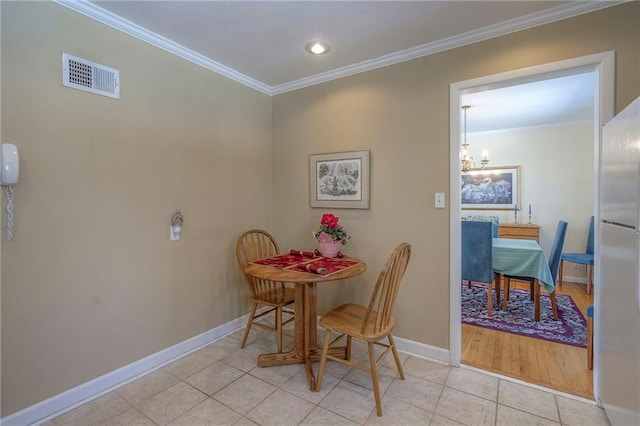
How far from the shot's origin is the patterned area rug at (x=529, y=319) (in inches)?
105

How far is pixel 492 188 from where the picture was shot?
16.5 ft

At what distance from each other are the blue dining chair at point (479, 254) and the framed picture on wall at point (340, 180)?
127cm

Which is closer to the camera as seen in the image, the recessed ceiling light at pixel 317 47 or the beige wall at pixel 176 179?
the beige wall at pixel 176 179

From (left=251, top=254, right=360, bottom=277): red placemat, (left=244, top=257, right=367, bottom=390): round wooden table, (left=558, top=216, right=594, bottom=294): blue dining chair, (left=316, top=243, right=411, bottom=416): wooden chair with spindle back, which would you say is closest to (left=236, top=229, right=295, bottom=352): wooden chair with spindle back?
(left=244, top=257, right=367, bottom=390): round wooden table

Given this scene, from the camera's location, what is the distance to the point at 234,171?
2766 millimetres

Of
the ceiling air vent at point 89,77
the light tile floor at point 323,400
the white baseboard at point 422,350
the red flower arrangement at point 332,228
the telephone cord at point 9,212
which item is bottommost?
the light tile floor at point 323,400

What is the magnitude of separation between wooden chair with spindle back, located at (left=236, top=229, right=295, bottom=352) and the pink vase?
0.46 m

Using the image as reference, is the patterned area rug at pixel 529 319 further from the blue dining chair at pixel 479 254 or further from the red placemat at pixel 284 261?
the red placemat at pixel 284 261

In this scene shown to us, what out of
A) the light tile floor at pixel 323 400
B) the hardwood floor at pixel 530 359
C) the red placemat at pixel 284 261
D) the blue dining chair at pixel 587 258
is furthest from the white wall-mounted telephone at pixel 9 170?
the blue dining chair at pixel 587 258

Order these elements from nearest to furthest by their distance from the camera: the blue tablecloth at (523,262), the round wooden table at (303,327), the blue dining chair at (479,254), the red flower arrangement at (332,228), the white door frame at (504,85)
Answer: the white door frame at (504,85)
the round wooden table at (303,327)
the red flower arrangement at (332,228)
the blue tablecloth at (523,262)
the blue dining chair at (479,254)

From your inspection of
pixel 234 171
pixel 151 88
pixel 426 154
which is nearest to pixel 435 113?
pixel 426 154

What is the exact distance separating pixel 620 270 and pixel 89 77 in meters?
3.08

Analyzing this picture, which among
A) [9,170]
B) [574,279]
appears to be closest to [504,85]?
[9,170]

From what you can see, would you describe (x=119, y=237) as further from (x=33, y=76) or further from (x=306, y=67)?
(x=306, y=67)
